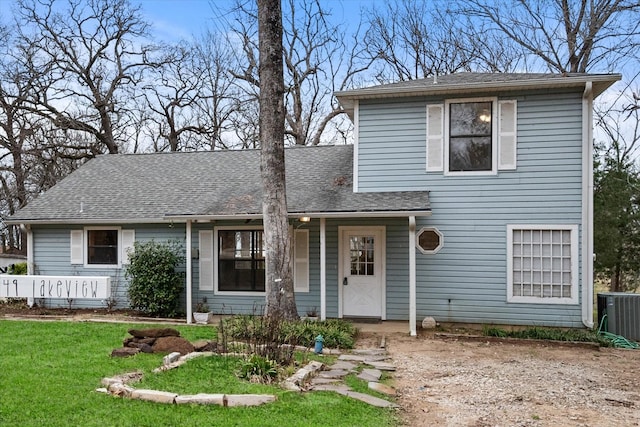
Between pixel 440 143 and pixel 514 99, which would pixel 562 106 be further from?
pixel 440 143

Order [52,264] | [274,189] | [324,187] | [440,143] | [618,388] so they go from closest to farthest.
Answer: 1. [618,388]
2. [274,189]
3. [440,143]
4. [324,187]
5. [52,264]

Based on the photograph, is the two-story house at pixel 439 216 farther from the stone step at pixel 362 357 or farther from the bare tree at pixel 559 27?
the bare tree at pixel 559 27

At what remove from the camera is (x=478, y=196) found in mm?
9820

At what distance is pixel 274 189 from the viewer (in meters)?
9.13

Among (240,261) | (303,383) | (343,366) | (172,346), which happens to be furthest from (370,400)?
(240,261)

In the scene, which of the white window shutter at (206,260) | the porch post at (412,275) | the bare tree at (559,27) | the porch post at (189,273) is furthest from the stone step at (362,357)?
the bare tree at (559,27)

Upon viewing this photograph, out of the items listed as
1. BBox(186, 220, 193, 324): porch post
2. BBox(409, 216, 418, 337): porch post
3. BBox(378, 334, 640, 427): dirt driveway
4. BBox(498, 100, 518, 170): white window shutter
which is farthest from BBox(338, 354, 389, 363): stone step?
BBox(498, 100, 518, 170): white window shutter

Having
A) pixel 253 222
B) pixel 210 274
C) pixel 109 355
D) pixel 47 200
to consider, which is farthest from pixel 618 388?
pixel 47 200

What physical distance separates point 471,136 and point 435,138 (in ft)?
2.33

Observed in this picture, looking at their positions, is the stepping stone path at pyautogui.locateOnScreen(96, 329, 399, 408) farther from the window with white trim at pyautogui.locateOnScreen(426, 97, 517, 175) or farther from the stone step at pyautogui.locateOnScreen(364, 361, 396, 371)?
the window with white trim at pyautogui.locateOnScreen(426, 97, 517, 175)

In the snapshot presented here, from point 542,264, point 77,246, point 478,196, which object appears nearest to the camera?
point 542,264

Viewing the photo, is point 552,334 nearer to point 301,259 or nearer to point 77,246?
point 301,259

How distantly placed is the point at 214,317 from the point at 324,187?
386 centimetres

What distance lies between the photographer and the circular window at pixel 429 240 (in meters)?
9.99
